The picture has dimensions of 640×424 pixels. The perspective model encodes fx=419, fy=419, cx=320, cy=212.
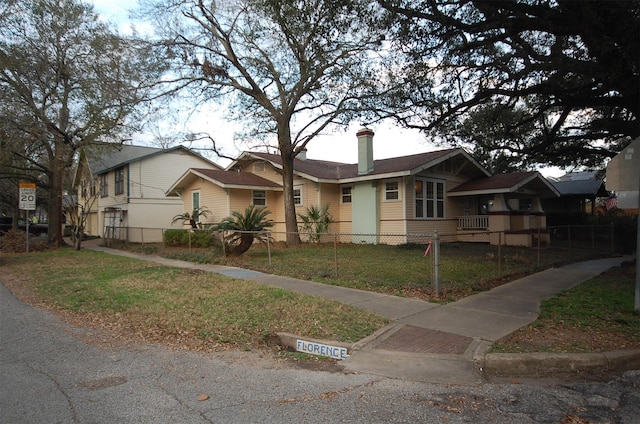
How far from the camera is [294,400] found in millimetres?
3961

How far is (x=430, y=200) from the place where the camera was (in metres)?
19.9

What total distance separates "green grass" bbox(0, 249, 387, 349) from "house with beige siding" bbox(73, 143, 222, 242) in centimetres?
1594

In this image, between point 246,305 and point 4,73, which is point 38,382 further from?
point 4,73

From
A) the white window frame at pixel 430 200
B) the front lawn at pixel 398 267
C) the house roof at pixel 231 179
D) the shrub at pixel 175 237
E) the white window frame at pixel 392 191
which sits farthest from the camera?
the house roof at pixel 231 179

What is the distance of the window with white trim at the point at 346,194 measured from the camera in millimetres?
21094

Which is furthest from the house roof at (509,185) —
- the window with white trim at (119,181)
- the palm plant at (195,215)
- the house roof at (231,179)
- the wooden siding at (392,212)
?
the window with white trim at (119,181)

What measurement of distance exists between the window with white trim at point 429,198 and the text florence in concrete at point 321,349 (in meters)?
14.4

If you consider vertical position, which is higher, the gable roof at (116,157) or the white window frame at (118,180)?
the gable roof at (116,157)

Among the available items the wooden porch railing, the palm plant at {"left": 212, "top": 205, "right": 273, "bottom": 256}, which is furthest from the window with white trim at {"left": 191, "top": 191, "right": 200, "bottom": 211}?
the wooden porch railing

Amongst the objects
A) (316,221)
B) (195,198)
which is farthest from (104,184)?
(316,221)

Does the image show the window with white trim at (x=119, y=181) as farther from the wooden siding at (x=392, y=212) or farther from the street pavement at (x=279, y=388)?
the street pavement at (x=279, y=388)

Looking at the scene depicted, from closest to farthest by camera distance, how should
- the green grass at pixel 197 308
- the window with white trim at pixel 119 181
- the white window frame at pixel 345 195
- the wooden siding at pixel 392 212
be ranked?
the green grass at pixel 197 308
the wooden siding at pixel 392 212
the white window frame at pixel 345 195
the window with white trim at pixel 119 181

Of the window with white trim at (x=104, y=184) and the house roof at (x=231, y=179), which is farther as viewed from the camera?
the window with white trim at (x=104, y=184)

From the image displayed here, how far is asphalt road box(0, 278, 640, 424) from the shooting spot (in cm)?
363
